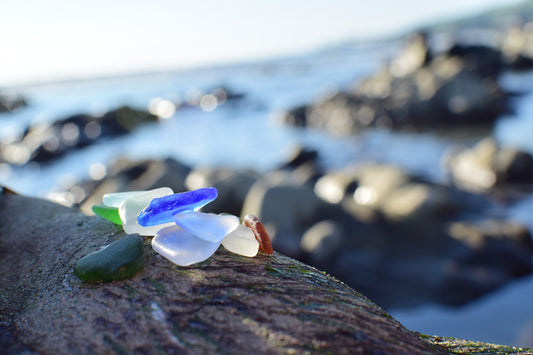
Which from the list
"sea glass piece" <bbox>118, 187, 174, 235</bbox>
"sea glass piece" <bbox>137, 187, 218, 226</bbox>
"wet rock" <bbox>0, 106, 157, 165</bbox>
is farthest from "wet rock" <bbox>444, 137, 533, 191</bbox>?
"wet rock" <bbox>0, 106, 157, 165</bbox>

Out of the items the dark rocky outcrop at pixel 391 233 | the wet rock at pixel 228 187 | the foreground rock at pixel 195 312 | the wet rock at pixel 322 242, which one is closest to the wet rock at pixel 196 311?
the foreground rock at pixel 195 312

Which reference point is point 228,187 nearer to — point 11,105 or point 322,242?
point 322,242

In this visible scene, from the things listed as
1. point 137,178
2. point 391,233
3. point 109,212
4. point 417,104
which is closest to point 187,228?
point 109,212

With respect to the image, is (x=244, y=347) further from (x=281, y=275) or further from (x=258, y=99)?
(x=258, y=99)

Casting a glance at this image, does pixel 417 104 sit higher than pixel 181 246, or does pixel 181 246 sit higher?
pixel 417 104

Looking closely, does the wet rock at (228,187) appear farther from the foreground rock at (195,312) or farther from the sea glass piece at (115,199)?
the foreground rock at (195,312)

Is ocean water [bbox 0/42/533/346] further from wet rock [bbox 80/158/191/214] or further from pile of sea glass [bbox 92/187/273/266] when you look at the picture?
pile of sea glass [bbox 92/187/273/266]

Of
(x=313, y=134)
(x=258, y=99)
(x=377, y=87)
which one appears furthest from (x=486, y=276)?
(x=258, y=99)
